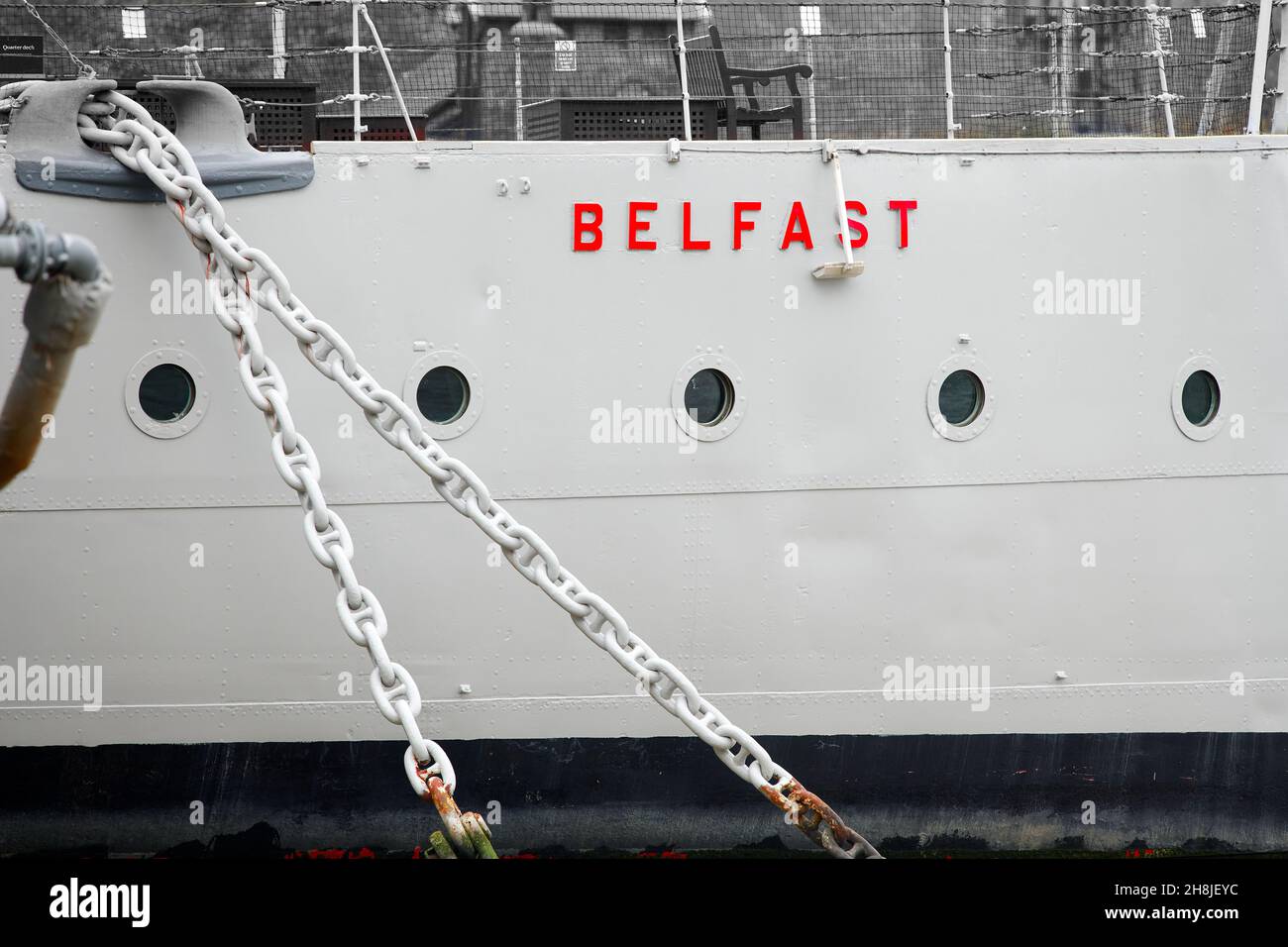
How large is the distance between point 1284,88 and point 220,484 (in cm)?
752

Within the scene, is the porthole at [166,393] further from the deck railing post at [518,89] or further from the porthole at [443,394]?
the deck railing post at [518,89]

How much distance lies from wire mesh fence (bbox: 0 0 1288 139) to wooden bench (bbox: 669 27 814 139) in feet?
0.06

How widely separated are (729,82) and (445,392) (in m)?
3.09

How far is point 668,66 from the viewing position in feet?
35.4

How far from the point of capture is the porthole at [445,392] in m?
8.20

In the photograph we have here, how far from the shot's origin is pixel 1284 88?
9.06 m

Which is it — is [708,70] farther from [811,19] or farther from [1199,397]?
[1199,397]

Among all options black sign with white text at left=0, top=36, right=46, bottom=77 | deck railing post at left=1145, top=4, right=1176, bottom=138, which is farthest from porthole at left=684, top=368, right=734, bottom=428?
black sign with white text at left=0, top=36, right=46, bottom=77

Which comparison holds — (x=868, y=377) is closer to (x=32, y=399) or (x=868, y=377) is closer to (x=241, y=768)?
(x=241, y=768)

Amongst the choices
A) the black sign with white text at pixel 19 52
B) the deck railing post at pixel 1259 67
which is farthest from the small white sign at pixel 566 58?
the deck railing post at pixel 1259 67

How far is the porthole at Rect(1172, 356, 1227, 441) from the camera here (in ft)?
29.0

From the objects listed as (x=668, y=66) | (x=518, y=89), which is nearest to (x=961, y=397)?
(x=518, y=89)

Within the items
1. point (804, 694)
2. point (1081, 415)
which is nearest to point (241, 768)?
point (804, 694)

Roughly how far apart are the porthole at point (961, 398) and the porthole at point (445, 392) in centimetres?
295
